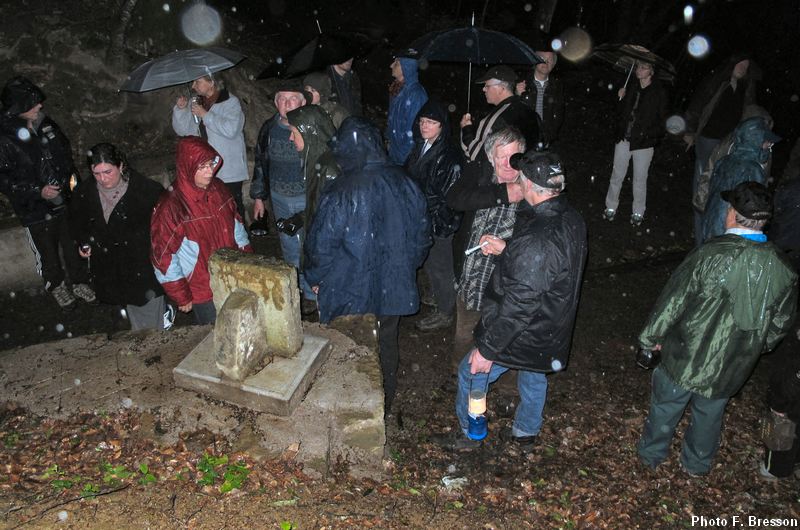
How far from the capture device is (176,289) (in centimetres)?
424

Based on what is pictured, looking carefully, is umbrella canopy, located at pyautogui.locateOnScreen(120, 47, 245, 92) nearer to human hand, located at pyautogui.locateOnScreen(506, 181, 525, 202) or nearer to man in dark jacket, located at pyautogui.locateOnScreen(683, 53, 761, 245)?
human hand, located at pyautogui.locateOnScreen(506, 181, 525, 202)

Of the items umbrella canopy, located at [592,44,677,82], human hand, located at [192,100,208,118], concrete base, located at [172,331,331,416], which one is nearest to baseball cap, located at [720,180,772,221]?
concrete base, located at [172,331,331,416]

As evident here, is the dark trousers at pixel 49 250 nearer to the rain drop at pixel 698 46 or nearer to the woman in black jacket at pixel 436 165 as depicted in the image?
the woman in black jacket at pixel 436 165

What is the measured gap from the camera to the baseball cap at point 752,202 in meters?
3.38

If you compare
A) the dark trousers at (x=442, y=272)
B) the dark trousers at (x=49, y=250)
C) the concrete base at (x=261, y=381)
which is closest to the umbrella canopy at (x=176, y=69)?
the dark trousers at (x=49, y=250)

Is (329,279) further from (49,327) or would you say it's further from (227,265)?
(49,327)

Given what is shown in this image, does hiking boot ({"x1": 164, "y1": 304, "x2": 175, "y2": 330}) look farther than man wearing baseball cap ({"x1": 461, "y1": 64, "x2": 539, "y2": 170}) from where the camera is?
No

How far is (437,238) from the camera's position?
18.0 feet

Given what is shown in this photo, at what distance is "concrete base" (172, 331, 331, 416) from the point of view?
11.6ft

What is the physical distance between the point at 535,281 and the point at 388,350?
1.62 meters

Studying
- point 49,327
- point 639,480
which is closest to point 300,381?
point 639,480

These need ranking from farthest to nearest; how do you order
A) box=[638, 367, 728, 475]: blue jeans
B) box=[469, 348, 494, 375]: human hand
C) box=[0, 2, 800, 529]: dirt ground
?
box=[638, 367, 728, 475]: blue jeans
box=[469, 348, 494, 375]: human hand
box=[0, 2, 800, 529]: dirt ground

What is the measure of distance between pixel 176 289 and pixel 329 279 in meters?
1.20

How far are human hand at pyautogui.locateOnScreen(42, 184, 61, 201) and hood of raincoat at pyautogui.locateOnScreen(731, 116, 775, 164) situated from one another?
6.76 metres
